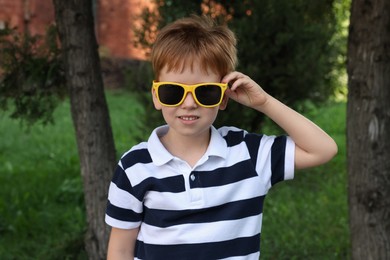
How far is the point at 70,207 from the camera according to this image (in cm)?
581

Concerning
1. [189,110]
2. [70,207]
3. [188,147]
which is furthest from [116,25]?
[189,110]

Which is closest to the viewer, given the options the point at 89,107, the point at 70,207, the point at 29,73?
the point at 89,107

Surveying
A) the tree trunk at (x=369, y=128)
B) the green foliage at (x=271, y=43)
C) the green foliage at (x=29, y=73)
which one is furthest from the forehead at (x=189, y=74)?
the green foliage at (x=271, y=43)

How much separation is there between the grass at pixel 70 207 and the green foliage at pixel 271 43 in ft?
2.55

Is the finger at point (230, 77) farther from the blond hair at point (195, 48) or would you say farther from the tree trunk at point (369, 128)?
the tree trunk at point (369, 128)

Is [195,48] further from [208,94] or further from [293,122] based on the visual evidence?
[293,122]

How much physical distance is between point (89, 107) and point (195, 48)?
6.01 ft

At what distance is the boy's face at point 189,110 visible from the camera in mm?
1968

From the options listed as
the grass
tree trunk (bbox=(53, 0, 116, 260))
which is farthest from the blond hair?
the grass

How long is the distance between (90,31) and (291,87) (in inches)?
122

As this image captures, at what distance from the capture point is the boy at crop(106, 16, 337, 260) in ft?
6.50

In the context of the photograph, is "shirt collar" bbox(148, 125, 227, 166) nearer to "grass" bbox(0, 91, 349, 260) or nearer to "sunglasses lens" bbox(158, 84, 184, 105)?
"sunglasses lens" bbox(158, 84, 184, 105)

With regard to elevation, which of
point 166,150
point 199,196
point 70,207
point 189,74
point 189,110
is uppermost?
point 189,74

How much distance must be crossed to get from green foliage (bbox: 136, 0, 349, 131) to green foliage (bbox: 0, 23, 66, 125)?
171cm
